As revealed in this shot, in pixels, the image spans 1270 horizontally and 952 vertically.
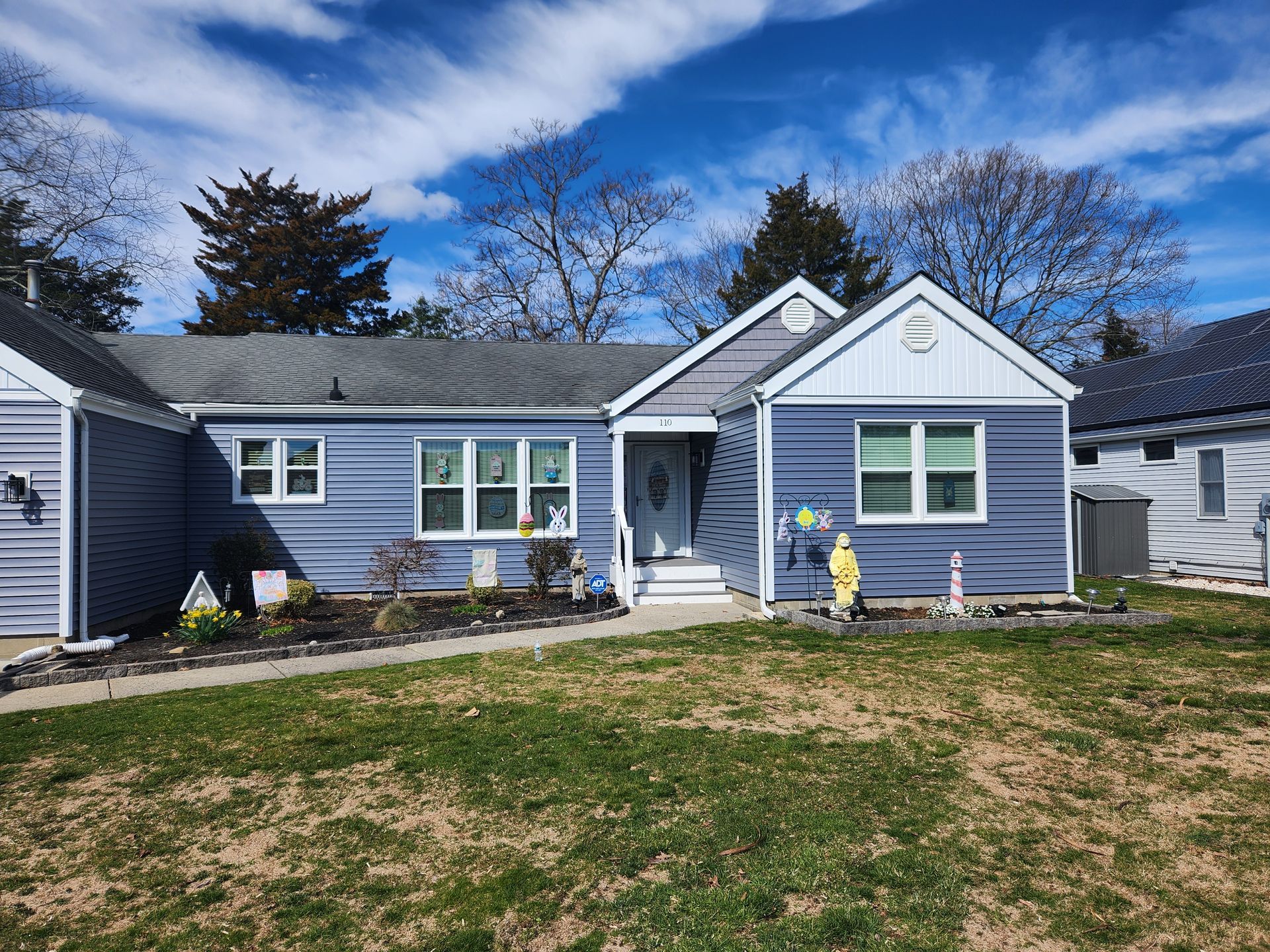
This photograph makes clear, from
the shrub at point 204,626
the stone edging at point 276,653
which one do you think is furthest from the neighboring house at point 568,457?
the stone edging at point 276,653

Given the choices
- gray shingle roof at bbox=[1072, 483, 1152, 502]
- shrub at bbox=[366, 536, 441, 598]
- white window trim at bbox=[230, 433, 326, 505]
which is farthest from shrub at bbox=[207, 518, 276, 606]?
gray shingle roof at bbox=[1072, 483, 1152, 502]

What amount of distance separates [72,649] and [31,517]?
5.69 ft

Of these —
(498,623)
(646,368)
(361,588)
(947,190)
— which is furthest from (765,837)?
(947,190)

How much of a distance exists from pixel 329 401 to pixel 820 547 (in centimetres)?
853

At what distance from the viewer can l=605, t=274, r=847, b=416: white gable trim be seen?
12906 millimetres

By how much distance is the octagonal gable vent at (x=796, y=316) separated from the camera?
13594 mm

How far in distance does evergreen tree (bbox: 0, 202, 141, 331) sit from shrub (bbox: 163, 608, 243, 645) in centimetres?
1239

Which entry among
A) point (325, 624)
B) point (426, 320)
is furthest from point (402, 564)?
point (426, 320)

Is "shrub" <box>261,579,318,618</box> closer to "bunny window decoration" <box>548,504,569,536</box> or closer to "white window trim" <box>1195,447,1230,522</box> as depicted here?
"bunny window decoration" <box>548,504,569,536</box>

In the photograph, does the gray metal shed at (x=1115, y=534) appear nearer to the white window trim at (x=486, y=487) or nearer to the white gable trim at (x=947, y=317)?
the white gable trim at (x=947, y=317)

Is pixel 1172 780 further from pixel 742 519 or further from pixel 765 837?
pixel 742 519

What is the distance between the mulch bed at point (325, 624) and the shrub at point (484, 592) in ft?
0.55

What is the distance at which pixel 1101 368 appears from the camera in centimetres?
2102

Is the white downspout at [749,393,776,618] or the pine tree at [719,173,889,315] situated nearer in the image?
the white downspout at [749,393,776,618]
